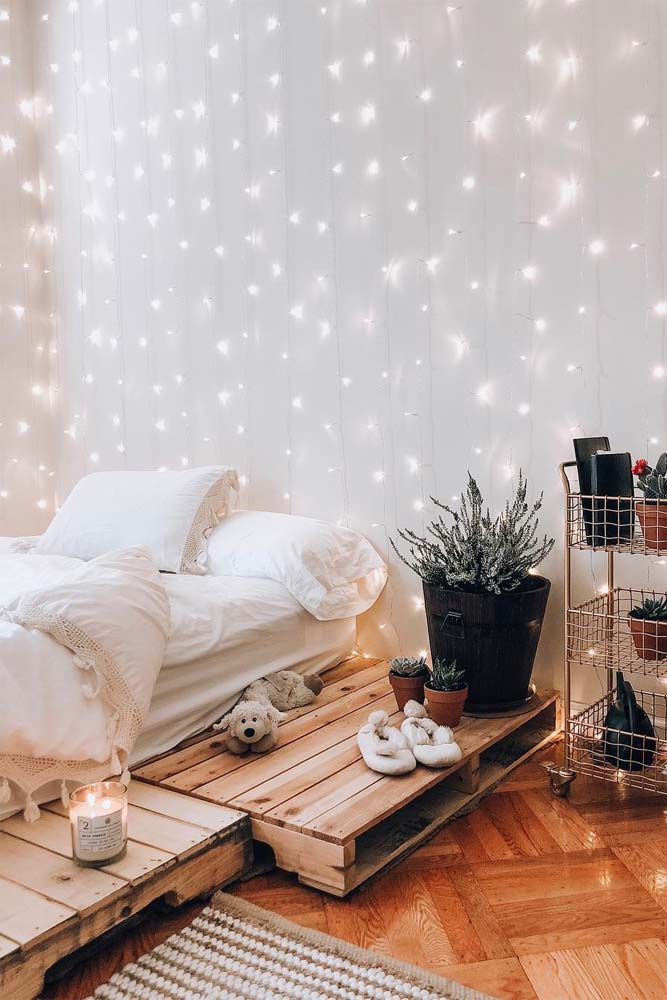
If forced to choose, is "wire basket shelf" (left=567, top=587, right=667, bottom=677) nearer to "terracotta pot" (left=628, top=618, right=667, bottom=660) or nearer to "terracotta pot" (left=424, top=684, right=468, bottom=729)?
"terracotta pot" (left=628, top=618, right=667, bottom=660)

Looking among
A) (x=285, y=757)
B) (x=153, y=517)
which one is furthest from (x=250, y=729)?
(x=153, y=517)

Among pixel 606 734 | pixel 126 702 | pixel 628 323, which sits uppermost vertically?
pixel 628 323

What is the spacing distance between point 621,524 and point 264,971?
122cm

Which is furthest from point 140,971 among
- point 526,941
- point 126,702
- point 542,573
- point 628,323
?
point 628,323

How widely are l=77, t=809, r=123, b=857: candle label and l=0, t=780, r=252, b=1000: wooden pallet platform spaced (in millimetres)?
36

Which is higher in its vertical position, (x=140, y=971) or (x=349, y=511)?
(x=349, y=511)

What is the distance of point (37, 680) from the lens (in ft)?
5.53

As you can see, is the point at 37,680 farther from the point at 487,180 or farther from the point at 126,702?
the point at 487,180

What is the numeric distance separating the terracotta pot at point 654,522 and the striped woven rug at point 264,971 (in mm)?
1036

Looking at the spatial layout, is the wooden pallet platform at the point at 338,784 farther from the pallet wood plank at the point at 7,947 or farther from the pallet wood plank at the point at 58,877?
the pallet wood plank at the point at 7,947

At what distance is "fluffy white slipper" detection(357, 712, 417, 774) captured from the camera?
1875mm

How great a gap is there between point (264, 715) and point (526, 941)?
0.79 m

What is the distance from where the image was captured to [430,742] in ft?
6.47

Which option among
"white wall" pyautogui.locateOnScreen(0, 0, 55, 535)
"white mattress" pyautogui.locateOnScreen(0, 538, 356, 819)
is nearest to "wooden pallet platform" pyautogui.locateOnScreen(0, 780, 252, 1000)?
"white mattress" pyautogui.locateOnScreen(0, 538, 356, 819)
